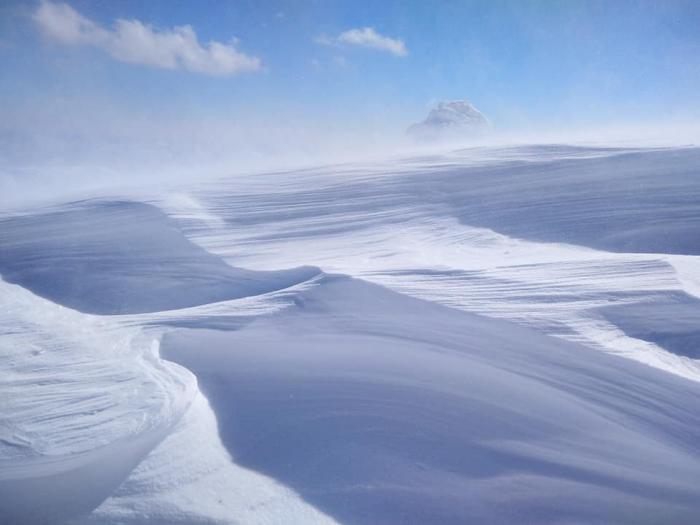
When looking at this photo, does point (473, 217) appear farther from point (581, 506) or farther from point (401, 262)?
point (581, 506)

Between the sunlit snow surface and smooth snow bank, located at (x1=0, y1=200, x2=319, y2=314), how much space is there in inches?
0.8

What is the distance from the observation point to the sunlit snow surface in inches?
40.6

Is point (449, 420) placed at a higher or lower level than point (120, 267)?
lower

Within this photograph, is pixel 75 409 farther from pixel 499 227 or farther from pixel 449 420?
pixel 499 227

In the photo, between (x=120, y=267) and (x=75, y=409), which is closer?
(x=75, y=409)

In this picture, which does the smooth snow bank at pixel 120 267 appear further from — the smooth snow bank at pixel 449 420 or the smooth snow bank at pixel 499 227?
the smooth snow bank at pixel 449 420

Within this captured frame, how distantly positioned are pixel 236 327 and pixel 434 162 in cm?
356

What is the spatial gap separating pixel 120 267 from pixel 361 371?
185cm

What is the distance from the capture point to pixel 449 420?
128 centimetres

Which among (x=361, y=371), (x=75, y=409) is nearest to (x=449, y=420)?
(x=361, y=371)

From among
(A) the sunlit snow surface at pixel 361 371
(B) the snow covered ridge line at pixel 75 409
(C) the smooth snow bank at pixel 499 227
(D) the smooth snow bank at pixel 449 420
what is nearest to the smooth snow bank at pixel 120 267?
(A) the sunlit snow surface at pixel 361 371

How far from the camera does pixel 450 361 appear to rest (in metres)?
1.60

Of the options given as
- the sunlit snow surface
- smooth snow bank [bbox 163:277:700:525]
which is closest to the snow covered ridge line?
the sunlit snow surface

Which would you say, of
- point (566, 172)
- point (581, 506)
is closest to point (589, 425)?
point (581, 506)
